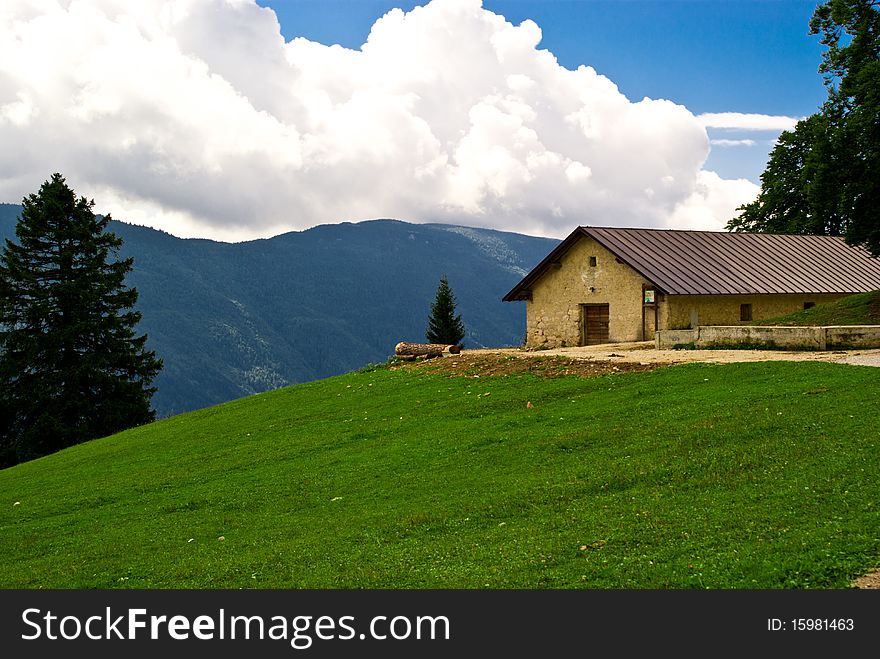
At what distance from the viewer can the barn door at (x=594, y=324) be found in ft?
132

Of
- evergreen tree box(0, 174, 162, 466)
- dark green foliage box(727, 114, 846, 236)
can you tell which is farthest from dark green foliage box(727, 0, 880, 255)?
evergreen tree box(0, 174, 162, 466)

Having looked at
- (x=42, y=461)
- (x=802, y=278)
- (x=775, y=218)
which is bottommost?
(x=42, y=461)

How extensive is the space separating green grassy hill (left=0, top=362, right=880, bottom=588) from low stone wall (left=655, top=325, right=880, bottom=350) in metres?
4.83

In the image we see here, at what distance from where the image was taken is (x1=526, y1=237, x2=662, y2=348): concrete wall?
3897 cm

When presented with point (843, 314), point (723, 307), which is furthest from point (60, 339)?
point (843, 314)

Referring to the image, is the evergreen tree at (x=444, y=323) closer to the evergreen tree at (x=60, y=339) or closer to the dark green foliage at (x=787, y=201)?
the dark green foliage at (x=787, y=201)

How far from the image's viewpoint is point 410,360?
36.0m

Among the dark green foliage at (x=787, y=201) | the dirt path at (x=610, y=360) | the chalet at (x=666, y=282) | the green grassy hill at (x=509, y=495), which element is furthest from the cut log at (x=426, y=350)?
the dark green foliage at (x=787, y=201)

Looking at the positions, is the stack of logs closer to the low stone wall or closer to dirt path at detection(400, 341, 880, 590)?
dirt path at detection(400, 341, 880, 590)

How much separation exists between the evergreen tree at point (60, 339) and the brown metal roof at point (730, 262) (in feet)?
74.5

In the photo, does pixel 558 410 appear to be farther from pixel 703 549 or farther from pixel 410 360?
pixel 410 360

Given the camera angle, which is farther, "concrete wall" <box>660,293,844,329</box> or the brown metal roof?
the brown metal roof

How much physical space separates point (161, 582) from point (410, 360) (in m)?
24.4
